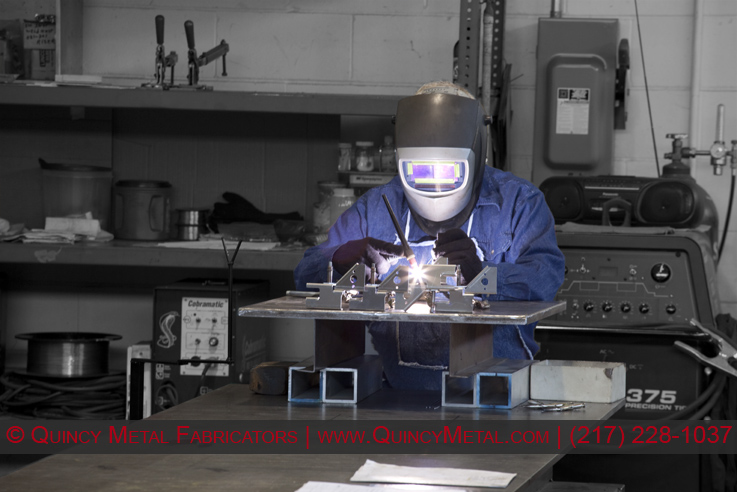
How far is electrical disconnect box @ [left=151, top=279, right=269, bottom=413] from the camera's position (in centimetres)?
299

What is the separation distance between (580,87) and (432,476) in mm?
2200

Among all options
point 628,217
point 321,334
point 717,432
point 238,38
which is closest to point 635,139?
point 628,217

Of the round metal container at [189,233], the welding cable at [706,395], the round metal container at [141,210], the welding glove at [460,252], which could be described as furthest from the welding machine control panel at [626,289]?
the round metal container at [141,210]

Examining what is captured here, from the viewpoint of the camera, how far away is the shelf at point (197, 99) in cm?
288

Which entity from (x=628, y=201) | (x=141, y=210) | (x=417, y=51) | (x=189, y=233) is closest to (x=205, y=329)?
(x=189, y=233)

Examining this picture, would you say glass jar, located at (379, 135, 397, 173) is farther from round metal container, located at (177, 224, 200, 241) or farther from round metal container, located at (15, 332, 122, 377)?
round metal container, located at (15, 332, 122, 377)

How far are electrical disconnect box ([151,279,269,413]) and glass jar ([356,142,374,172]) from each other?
0.61 m

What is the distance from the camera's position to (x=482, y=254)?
6.52 feet

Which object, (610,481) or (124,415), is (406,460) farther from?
(124,415)

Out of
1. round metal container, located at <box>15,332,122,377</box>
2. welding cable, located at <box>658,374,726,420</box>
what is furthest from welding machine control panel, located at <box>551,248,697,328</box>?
round metal container, located at <box>15,332,122,377</box>

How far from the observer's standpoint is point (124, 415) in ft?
10.2

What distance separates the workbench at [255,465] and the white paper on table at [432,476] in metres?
0.02

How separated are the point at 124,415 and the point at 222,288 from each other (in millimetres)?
587

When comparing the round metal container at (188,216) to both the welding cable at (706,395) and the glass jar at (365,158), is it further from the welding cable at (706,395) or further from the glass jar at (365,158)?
the welding cable at (706,395)
